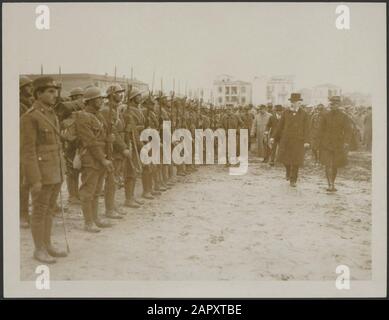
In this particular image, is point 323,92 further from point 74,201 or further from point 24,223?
point 24,223

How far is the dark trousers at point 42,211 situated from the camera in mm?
3889

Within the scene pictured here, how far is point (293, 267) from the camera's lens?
4.34 meters

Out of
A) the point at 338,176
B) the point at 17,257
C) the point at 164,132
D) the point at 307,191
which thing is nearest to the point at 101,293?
the point at 17,257

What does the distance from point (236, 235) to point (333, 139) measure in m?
1.26

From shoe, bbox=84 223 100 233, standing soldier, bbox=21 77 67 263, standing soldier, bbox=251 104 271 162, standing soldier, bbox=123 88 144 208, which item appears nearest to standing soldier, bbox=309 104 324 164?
standing soldier, bbox=251 104 271 162

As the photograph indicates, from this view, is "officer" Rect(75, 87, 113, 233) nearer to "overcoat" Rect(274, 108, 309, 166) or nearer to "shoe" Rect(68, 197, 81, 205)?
"shoe" Rect(68, 197, 81, 205)

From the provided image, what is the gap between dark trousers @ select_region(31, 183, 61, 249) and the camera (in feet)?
12.8

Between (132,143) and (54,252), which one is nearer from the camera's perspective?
(54,252)

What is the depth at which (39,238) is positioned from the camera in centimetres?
410

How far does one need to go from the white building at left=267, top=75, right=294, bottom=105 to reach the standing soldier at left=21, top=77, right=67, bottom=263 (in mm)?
1800

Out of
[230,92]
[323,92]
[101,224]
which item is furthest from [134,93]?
[323,92]

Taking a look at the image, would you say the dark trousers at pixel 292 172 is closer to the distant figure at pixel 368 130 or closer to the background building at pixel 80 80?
the distant figure at pixel 368 130

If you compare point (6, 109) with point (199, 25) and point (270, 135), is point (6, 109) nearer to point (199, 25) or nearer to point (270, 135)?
point (199, 25)
